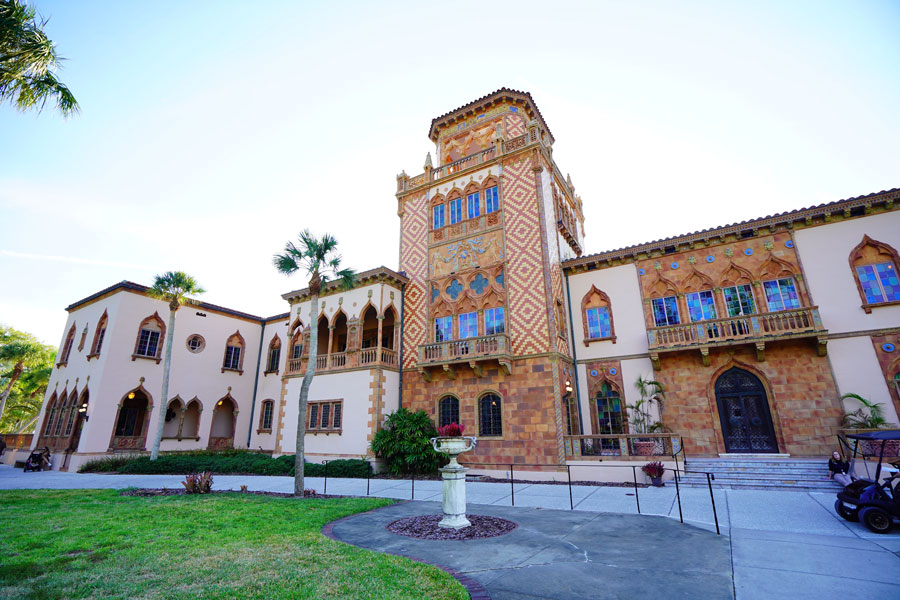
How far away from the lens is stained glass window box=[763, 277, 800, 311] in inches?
656

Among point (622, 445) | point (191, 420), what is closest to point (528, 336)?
point (622, 445)

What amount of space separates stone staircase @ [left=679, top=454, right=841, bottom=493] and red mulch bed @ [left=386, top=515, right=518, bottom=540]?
8.58 meters

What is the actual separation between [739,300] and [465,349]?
12006 millimetres

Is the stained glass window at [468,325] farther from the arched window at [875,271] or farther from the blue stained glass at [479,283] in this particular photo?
the arched window at [875,271]

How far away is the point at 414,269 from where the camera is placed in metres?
23.2

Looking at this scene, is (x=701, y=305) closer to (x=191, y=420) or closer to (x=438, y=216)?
(x=438, y=216)

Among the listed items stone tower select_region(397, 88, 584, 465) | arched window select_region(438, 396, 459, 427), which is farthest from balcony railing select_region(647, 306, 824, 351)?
arched window select_region(438, 396, 459, 427)

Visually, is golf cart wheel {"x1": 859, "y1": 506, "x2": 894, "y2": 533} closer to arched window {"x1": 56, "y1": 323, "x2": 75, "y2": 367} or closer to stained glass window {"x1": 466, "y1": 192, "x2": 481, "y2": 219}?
stained glass window {"x1": 466, "y1": 192, "x2": 481, "y2": 219}

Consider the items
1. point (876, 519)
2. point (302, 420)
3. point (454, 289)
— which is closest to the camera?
point (876, 519)

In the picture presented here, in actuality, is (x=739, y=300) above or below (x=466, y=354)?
above

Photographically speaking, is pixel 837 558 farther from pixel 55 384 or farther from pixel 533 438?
pixel 55 384

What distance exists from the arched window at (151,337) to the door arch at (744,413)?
98.8ft

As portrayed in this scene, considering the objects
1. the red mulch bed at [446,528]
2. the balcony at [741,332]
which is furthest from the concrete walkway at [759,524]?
the balcony at [741,332]

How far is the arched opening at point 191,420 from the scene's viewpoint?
26.7 meters
